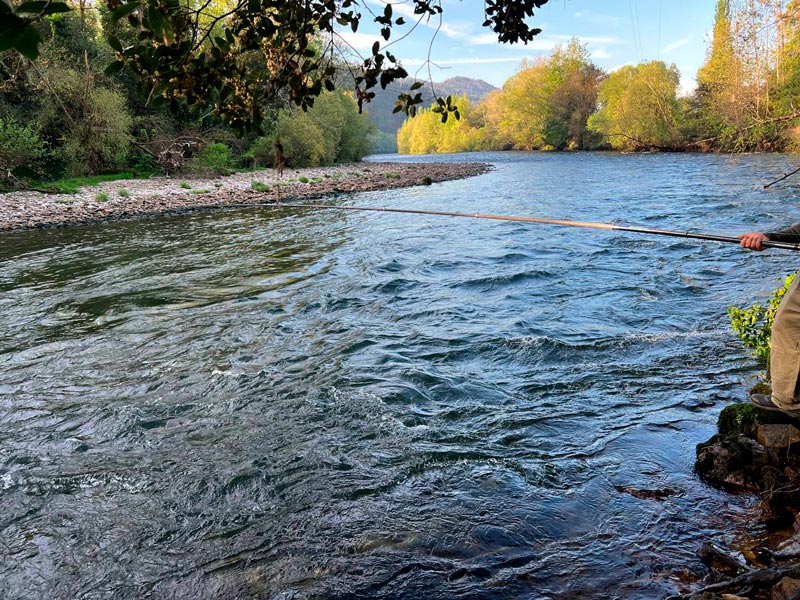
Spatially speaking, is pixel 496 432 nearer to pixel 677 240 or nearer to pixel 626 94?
pixel 677 240

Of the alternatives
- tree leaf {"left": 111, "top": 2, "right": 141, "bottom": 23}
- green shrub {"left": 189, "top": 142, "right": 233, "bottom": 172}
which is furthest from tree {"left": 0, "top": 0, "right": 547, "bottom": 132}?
green shrub {"left": 189, "top": 142, "right": 233, "bottom": 172}

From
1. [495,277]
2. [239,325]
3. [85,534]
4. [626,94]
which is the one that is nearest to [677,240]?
[495,277]

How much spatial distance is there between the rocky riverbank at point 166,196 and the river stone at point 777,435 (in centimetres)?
1343

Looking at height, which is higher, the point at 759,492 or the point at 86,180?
the point at 86,180

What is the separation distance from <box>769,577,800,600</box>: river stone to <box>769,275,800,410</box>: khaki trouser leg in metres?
1.27

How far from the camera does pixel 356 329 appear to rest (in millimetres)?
8578

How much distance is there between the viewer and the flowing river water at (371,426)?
3.70 meters

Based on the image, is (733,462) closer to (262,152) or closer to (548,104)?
(262,152)

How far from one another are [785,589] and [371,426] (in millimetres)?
3602

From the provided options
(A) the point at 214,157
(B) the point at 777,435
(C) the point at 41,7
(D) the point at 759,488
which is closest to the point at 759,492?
(D) the point at 759,488

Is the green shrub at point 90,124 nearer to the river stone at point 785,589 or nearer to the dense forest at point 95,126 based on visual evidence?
the dense forest at point 95,126

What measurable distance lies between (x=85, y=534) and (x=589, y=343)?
573 centimetres

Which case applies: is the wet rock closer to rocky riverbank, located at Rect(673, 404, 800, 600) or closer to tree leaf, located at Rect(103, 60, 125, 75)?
rocky riverbank, located at Rect(673, 404, 800, 600)

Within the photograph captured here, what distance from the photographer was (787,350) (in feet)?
11.2
